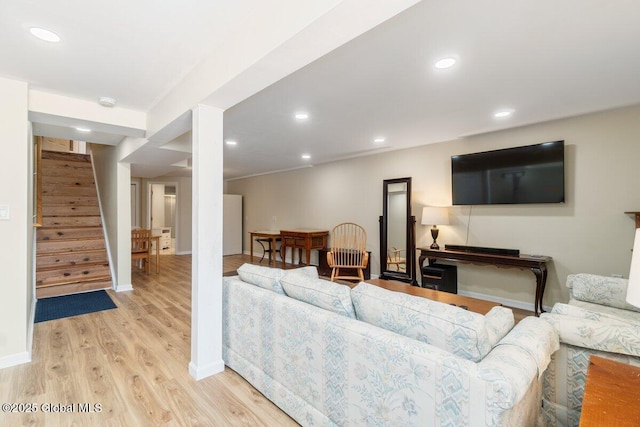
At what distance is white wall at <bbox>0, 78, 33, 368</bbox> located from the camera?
242 centimetres

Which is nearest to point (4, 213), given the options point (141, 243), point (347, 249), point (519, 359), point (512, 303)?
point (519, 359)

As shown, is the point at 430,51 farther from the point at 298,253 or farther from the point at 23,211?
the point at 298,253

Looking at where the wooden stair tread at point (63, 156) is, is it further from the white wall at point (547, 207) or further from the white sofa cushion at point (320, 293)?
the white sofa cushion at point (320, 293)

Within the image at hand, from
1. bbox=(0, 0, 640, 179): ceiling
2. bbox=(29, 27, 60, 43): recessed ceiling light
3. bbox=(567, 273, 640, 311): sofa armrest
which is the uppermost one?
bbox=(0, 0, 640, 179): ceiling

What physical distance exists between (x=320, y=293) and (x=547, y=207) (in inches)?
134

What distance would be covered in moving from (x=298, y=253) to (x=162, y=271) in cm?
284

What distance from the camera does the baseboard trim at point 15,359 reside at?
2412mm

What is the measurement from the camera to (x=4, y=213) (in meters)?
2.42

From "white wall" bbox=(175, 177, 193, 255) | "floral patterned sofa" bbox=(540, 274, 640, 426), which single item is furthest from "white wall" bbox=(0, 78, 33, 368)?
"white wall" bbox=(175, 177, 193, 255)

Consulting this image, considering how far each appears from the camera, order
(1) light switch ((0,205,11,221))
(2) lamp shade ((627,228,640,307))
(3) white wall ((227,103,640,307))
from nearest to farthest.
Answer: (2) lamp shade ((627,228,640,307)), (1) light switch ((0,205,11,221)), (3) white wall ((227,103,640,307))

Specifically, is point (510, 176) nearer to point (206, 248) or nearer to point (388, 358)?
point (388, 358)

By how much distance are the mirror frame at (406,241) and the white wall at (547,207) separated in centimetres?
13

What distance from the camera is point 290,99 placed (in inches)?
114

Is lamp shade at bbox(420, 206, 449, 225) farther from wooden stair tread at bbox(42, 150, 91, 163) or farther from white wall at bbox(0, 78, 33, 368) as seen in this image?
wooden stair tread at bbox(42, 150, 91, 163)
